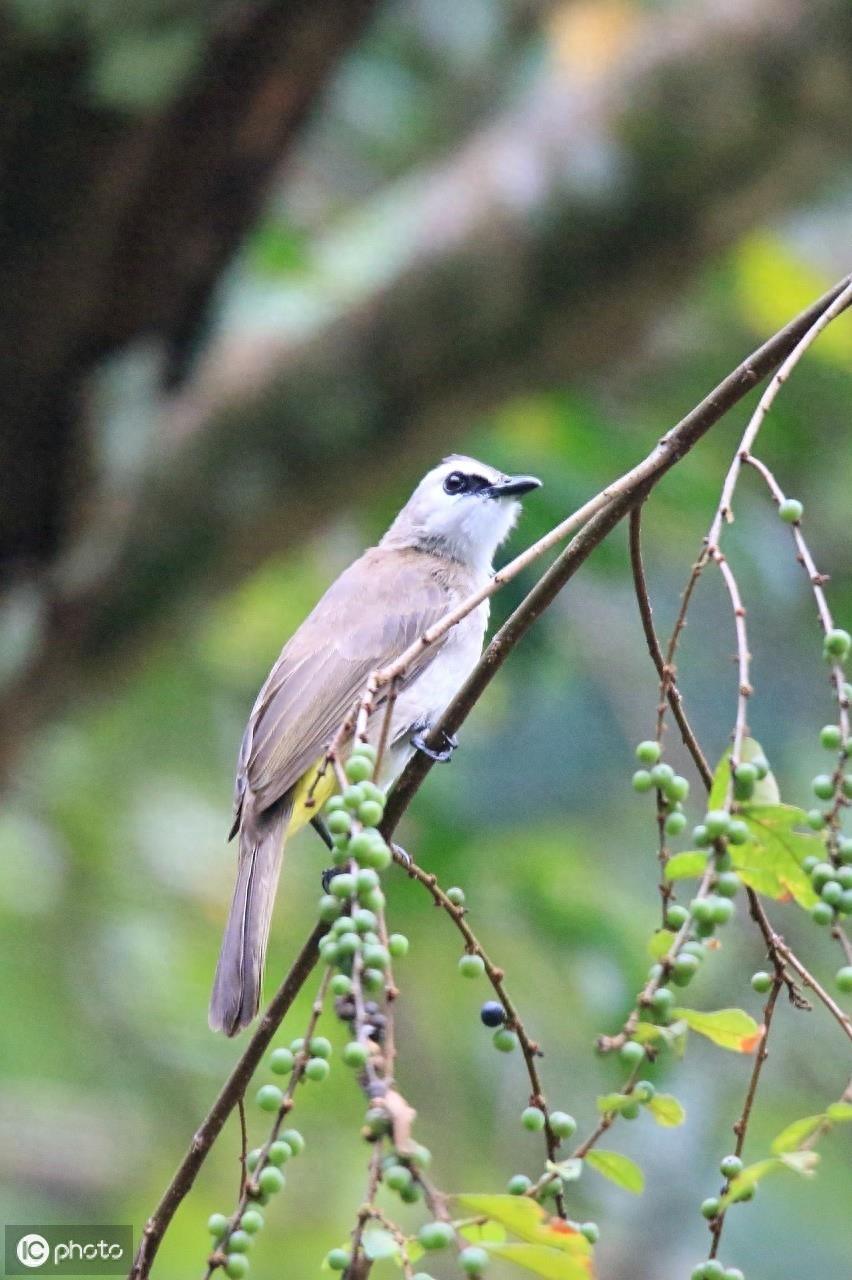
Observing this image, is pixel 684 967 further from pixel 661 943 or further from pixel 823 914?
pixel 823 914

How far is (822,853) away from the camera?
1753mm

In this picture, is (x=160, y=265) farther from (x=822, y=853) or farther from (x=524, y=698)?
(x=822, y=853)

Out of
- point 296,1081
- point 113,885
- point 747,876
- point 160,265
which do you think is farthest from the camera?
point 113,885

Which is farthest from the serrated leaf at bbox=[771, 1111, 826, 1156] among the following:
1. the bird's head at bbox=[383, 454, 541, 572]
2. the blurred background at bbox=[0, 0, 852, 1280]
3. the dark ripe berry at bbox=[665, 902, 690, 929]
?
the blurred background at bbox=[0, 0, 852, 1280]

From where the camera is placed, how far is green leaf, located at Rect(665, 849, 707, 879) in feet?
5.61

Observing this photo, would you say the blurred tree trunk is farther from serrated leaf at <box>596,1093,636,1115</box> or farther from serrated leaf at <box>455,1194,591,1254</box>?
serrated leaf at <box>455,1194,591,1254</box>

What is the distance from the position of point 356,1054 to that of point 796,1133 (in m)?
0.42

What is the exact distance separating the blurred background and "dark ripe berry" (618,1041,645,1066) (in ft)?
10.3

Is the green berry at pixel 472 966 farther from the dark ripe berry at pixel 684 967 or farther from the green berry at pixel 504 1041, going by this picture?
the dark ripe berry at pixel 684 967

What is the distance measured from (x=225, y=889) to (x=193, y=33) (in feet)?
10.4

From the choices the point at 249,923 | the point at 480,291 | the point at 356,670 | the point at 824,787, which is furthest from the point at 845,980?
the point at 480,291

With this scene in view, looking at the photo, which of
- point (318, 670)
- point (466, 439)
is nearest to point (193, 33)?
point (466, 439)

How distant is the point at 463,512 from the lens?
4.48 m

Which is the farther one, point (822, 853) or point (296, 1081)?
point (822, 853)
